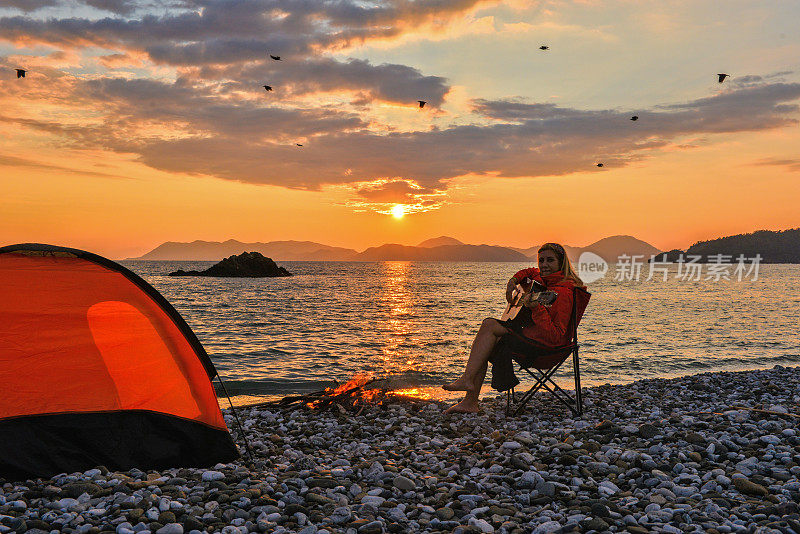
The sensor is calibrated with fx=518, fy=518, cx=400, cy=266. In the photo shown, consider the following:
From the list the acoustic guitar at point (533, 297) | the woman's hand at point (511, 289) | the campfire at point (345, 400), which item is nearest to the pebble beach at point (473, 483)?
the campfire at point (345, 400)

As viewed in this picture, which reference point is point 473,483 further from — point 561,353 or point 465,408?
point 561,353

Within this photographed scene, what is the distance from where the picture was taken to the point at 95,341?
613cm

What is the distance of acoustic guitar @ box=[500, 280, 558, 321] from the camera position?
7.95m

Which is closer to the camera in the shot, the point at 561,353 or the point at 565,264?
the point at 561,353

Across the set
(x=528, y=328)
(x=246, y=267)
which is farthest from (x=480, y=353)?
(x=246, y=267)

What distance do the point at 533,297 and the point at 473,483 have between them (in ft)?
11.8

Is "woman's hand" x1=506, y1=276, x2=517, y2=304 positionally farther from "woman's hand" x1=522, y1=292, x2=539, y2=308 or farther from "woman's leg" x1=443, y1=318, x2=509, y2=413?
"woman's leg" x1=443, y1=318, x2=509, y2=413

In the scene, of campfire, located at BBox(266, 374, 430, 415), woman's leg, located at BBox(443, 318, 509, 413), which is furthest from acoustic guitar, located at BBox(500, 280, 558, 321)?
campfire, located at BBox(266, 374, 430, 415)

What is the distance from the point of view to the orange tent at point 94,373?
570cm

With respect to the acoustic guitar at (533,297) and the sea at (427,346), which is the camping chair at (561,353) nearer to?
the acoustic guitar at (533,297)

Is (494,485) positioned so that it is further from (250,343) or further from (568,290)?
(250,343)

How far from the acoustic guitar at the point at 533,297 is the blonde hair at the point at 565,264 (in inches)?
18.2

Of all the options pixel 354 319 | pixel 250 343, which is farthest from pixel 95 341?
pixel 354 319

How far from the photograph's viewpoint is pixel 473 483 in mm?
5133
